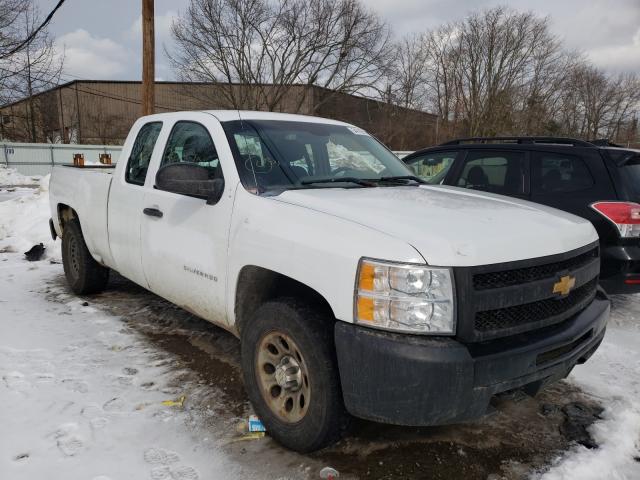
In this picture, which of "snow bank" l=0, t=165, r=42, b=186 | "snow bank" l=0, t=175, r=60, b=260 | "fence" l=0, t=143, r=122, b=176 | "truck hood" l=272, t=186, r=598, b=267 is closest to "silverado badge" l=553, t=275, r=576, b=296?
"truck hood" l=272, t=186, r=598, b=267

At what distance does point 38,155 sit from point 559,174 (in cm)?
2774

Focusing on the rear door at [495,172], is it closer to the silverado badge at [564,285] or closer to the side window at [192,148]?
the silverado badge at [564,285]

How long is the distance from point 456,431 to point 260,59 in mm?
37556

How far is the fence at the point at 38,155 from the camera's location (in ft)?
83.8

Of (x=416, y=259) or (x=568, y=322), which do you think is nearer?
(x=416, y=259)

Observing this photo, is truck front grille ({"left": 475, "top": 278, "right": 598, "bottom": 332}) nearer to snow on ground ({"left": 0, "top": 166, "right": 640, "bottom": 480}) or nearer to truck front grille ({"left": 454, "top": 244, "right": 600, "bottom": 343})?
truck front grille ({"left": 454, "top": 244, "right": 600, "bottom": 343})

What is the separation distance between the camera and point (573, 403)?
323 cm

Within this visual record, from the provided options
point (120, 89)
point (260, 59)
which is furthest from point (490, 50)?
point (120, 89)

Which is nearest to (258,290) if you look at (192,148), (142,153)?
(192,148)

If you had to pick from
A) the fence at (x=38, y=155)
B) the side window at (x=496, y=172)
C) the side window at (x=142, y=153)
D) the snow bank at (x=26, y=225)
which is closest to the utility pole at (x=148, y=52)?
the snow bank at (x=26, y=225)

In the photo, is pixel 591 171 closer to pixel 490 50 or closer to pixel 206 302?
pixel 206 302

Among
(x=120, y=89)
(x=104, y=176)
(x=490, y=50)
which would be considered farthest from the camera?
(x=120, y=89)

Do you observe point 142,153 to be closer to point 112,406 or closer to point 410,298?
point 112,406

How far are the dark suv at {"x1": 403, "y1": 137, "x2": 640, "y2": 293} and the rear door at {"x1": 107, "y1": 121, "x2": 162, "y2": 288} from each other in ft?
11.8
